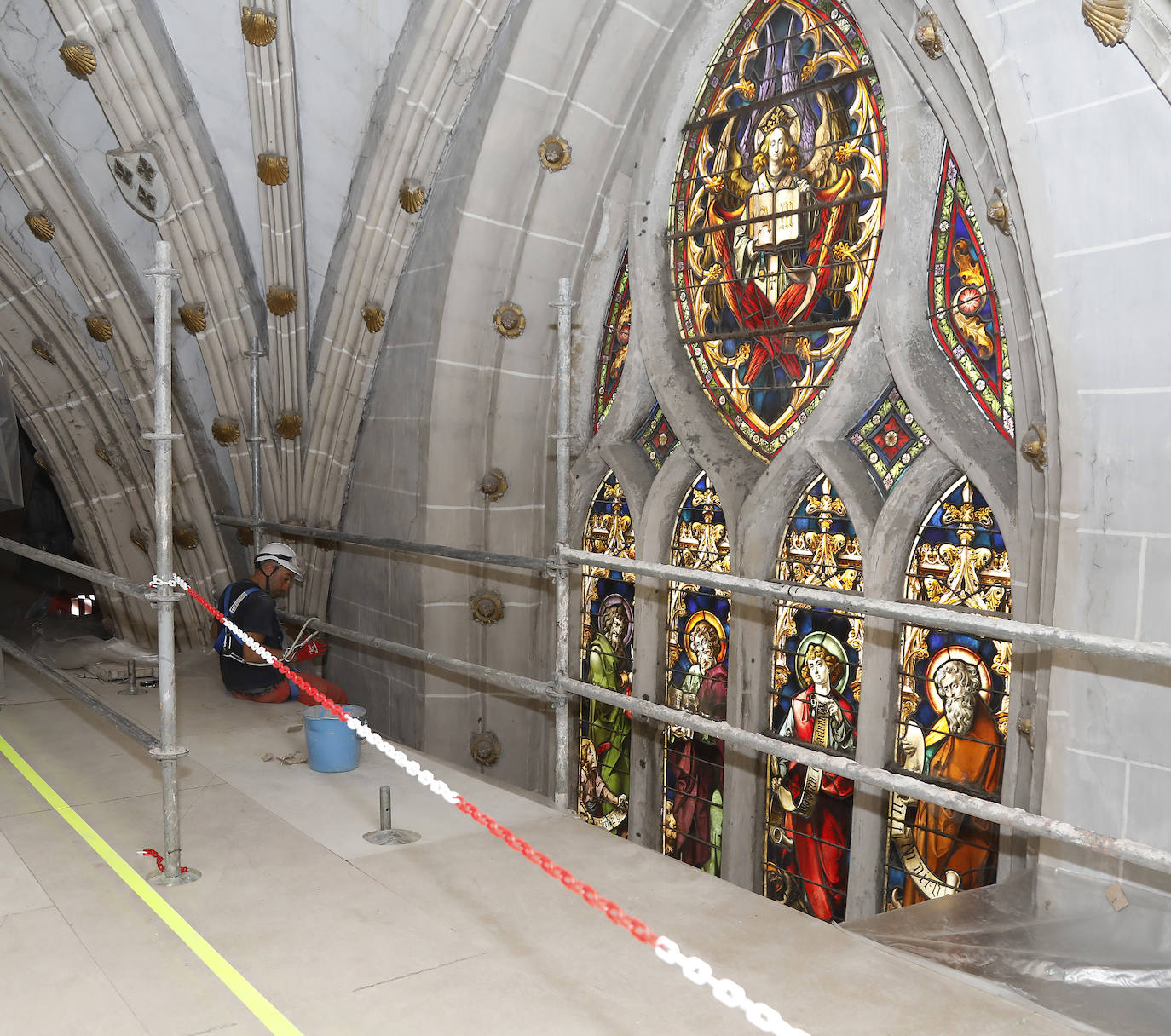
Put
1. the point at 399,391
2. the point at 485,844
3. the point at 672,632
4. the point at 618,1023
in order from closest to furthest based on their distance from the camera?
the point at 618,1023 < the point at 485,844 < the point at 672,632 < the point at 399,391

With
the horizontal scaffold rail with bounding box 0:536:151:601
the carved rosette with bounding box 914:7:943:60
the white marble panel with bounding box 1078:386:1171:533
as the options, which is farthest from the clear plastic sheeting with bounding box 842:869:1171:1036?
the carved rosette with bounding box 914:7:943:60

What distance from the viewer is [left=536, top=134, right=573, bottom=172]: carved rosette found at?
4516 mm

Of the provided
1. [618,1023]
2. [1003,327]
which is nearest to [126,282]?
[1003,327]

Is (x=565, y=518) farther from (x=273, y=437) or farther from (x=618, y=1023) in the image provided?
(x=273, y=437)

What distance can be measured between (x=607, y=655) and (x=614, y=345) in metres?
1.33

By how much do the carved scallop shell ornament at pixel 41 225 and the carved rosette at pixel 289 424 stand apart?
1.20 meters

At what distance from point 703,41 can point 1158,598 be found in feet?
9.14

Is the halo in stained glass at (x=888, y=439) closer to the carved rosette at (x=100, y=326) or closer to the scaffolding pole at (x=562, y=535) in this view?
the scaffolding pole at (x=562, y=535)

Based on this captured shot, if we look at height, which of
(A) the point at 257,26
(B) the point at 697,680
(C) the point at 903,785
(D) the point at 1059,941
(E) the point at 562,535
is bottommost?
(D) the point at 1059,941

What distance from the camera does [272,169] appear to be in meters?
4.58

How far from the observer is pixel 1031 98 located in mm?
2670

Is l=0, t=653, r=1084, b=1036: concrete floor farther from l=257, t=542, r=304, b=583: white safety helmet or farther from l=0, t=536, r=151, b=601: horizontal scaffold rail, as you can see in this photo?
l=257, t=542, r=304, b=583: white safety helmet

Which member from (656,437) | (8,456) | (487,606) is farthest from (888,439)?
(8,456)

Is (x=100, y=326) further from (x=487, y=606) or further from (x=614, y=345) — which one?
(x=614, y=345)
